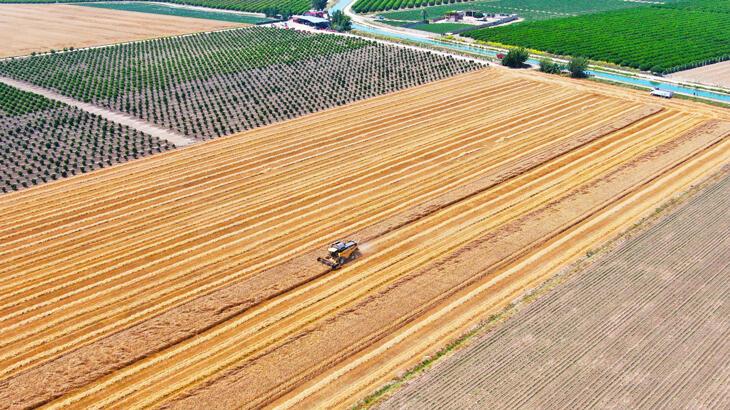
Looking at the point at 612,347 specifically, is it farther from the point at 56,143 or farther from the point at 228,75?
the point at 228,75

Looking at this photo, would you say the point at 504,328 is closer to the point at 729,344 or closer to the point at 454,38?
the point at 729,344

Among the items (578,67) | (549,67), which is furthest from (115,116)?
(578,67)

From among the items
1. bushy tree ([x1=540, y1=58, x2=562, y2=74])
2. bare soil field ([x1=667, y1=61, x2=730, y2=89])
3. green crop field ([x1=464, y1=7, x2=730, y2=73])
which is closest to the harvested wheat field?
bare soil field ([x1=667, y1=61, x2=730, y2=89])

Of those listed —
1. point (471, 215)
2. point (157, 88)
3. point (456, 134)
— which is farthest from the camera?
point (157, 88)

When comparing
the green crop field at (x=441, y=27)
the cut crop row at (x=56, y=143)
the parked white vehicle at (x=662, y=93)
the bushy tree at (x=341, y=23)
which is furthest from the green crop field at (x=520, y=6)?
the cut crop row at (x=56, y=143)

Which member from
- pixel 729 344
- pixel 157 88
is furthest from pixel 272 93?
pixel 729 344

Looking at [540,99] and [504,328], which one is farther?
[540,99]
